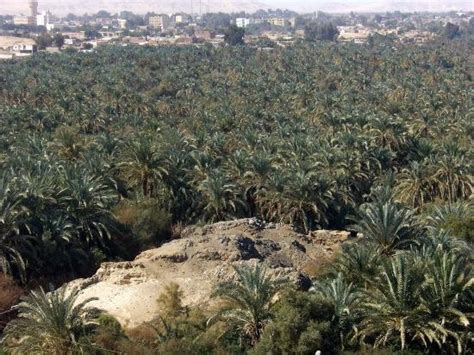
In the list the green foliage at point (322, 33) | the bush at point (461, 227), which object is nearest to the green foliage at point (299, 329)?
the bush at point (461, 227)

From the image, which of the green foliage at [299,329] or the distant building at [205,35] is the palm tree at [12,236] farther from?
the distant building at [205,35]

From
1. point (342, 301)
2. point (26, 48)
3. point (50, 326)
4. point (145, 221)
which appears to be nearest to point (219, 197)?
point (145, 221)

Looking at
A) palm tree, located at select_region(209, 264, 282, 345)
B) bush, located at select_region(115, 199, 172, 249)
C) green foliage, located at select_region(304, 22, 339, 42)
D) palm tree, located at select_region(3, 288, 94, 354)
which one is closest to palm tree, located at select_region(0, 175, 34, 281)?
bush, located at select_region(115, 199, 172, 249)

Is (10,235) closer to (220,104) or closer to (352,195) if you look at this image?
(352,195)

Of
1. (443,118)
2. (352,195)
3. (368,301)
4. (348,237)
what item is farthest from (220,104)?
(368,301)

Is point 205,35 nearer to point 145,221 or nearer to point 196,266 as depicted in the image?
point 145,221

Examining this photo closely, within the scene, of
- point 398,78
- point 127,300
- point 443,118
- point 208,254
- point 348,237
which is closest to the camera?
point 127,300
